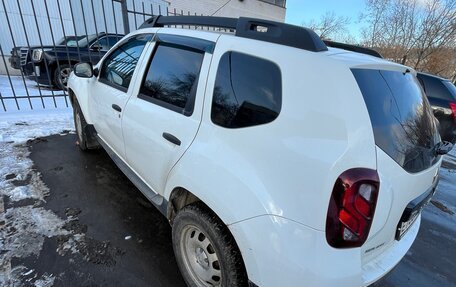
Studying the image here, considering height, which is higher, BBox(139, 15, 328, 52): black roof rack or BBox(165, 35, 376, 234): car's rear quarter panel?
BBox(139, 15, 328, 52): black roof rack

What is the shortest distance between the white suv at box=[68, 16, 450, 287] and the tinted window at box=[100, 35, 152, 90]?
2.11ft

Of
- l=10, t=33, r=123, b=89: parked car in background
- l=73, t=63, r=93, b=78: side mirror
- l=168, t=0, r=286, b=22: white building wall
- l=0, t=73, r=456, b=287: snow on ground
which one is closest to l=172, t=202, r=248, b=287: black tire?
l=0, t=73, r=456, b=287: snow on ground

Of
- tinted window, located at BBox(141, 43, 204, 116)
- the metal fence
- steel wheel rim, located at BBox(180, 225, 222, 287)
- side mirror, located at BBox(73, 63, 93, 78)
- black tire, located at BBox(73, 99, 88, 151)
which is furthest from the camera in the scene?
the metal fence

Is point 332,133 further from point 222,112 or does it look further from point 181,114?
point 181,114

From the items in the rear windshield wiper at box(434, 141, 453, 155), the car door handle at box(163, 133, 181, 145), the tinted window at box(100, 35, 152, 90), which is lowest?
the car door handle at box(163, 133, 181, 145)

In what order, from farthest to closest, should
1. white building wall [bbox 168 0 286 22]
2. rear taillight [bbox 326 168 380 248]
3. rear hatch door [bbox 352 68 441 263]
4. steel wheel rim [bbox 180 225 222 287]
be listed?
white building wall [bbox 168 0 286 22], steel wheel rim [bbox 180 225 222 287], rear hatch door [bbox 352 68 441 263], rear taillight [bbox 326 168 380 248]

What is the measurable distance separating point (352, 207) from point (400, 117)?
2.21 feet

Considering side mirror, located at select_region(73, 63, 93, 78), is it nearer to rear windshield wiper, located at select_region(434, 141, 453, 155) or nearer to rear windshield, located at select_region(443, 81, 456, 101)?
rear windshield wiper, located at select_region(434, 141, 453, 155)

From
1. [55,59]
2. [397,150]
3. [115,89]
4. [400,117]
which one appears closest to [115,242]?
[115,89]

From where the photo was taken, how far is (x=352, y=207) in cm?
129

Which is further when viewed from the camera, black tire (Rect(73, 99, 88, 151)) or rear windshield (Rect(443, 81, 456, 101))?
rear windshield (Rect(443, 81, 456, 101))

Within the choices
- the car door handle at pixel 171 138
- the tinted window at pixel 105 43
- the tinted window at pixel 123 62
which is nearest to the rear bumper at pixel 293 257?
the car door handle at pixel 171 138

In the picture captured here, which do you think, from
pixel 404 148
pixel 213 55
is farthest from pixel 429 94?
pixel 213 55

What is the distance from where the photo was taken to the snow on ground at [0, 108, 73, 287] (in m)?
2.08
